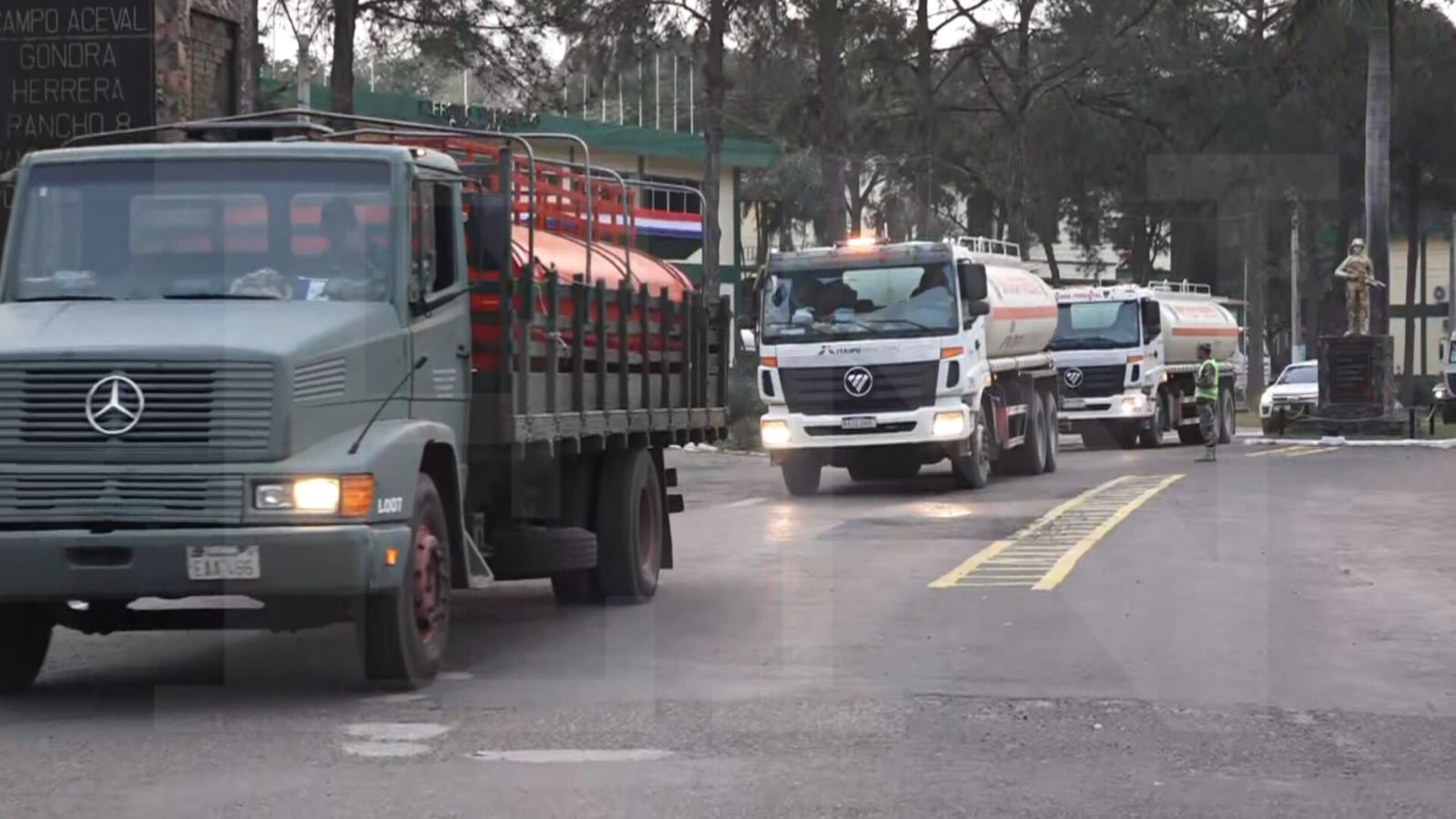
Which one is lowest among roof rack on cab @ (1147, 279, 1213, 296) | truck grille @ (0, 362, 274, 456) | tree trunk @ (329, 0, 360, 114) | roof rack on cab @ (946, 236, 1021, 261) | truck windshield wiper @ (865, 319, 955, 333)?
truck grille @ (0, 362, 274, 456)

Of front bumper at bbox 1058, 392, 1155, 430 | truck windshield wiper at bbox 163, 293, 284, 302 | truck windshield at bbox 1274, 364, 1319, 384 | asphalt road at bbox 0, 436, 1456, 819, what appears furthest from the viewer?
truck windshield at bbox 1274, 364, 1319, 384

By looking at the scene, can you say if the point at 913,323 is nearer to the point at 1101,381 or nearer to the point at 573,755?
the point at 1101,381

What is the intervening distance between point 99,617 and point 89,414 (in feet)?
4.07

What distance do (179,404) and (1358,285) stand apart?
112ft

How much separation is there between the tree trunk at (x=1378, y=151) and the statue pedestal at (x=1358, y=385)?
1074 millimetres

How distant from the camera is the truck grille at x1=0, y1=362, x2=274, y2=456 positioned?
9703mm

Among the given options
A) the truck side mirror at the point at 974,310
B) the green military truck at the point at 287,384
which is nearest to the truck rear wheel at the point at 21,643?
the green military truck at the point at 287,384

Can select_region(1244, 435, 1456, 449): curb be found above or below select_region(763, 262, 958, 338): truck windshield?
below

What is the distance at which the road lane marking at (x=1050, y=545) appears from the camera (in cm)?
1554

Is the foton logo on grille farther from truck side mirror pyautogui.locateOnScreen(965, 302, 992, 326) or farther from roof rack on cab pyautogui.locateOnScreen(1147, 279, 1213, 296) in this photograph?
roof rack on cab pyautogui.locateOnScreen(1147, 279, 1213, 296)

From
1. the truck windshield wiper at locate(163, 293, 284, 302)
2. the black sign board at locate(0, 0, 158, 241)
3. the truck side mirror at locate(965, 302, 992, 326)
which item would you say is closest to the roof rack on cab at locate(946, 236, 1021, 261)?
the truck side mirror at locate(965, 302, 992, 326)

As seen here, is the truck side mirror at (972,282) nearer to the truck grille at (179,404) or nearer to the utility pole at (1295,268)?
the truck grille at (179,404)

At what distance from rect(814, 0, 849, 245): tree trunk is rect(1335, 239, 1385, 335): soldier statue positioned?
9560mm

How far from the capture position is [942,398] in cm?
2522
